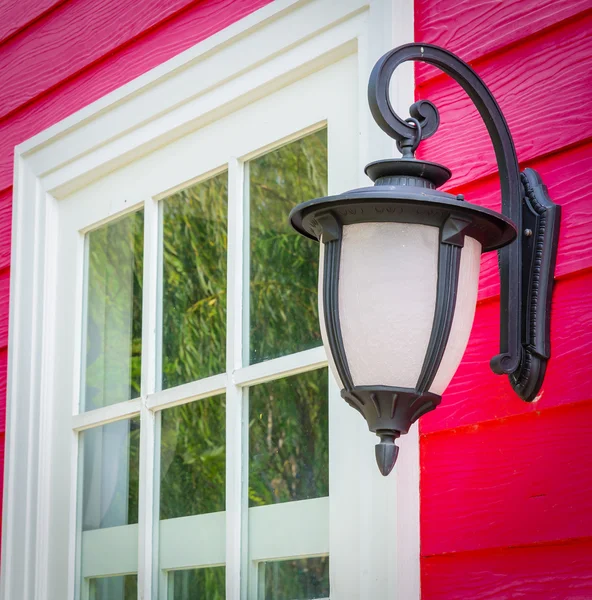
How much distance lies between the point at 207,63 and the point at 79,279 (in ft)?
1.99

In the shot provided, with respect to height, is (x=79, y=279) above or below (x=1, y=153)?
below

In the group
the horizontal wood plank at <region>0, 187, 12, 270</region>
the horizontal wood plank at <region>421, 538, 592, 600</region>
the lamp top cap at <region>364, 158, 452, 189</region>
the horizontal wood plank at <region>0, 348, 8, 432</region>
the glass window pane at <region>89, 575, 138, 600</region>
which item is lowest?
the glass window pane at <region>89, 575, 138, 600</region>

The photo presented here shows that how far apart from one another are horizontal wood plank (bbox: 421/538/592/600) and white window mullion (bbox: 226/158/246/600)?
47cm

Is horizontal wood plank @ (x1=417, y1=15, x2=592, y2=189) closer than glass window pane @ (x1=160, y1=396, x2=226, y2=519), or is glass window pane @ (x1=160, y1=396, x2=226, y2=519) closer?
horizontal wood plank @ (x1=417, y1=15, x2=592, y2=189)

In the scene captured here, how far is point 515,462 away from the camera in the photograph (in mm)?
1595

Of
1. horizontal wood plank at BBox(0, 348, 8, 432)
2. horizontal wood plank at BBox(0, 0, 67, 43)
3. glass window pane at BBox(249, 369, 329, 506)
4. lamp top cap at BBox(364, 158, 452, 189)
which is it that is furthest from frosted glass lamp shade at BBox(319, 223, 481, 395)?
horizontal wood plank at BBox(0, 0, 67, 43)

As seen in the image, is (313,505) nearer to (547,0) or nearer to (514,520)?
(514,520)

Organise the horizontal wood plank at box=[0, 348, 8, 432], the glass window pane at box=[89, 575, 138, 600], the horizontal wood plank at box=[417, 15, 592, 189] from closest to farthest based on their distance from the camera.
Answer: the horizontal wood plank at box=[417, 15, 592, 189], the glass window pane at box=[89, 575, 138, 600], the horizontal wood plank at box=[0, 348, 8, 432]

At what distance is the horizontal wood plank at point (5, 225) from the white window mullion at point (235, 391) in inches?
29.5

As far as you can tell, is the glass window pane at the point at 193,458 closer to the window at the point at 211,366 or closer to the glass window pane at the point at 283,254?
the window at the point at 211,366

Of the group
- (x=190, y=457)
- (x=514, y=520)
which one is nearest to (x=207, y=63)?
(x=190, y=457)

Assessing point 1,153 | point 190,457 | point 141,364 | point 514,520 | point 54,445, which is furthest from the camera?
point 1,153

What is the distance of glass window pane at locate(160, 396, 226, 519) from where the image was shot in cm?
216

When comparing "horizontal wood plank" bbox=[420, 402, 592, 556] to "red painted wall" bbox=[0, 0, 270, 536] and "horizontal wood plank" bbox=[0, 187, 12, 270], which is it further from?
"horizontal wood plank" bbox=[0, 187, 12, 270]
